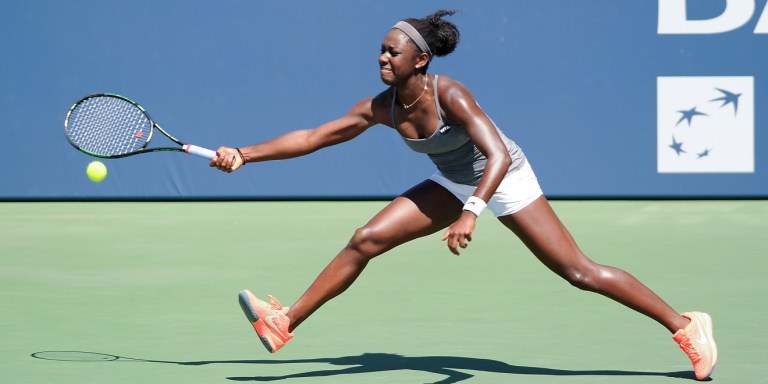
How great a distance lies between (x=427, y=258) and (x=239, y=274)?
1367mm

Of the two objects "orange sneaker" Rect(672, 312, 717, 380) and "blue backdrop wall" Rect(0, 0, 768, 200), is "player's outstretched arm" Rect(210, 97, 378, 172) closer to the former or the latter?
"orange sneaker" Rect(672, 312, 717, 380)

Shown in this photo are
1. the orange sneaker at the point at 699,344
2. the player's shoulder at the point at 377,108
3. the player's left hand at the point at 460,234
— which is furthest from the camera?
the player's shoulder at the point at 377,108

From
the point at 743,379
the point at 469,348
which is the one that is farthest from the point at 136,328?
the point at 743,379

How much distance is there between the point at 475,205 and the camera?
5125mm

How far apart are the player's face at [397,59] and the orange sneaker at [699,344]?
4.83ft

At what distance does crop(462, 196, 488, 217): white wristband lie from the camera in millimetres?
5102

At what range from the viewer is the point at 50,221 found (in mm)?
11438

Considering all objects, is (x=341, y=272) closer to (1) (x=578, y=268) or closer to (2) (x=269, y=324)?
(2) (x=269, y=324)

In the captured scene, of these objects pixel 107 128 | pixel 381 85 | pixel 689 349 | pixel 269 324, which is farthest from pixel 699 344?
pixel 381 85

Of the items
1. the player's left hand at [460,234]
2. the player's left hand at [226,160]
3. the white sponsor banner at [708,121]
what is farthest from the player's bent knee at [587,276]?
the white sponsor banner at [708,121]

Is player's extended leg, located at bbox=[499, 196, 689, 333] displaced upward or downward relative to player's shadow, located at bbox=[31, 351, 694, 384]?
upward

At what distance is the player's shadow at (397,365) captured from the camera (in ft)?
17.8

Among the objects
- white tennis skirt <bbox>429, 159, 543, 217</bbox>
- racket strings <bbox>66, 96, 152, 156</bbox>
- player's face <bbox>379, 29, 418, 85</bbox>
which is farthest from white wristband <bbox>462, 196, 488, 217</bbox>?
racket strings <bbox>66, 96, 152, 156</bbox>

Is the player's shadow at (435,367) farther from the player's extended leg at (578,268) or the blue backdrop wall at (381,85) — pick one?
the blue backdrop wall at (381,85)
